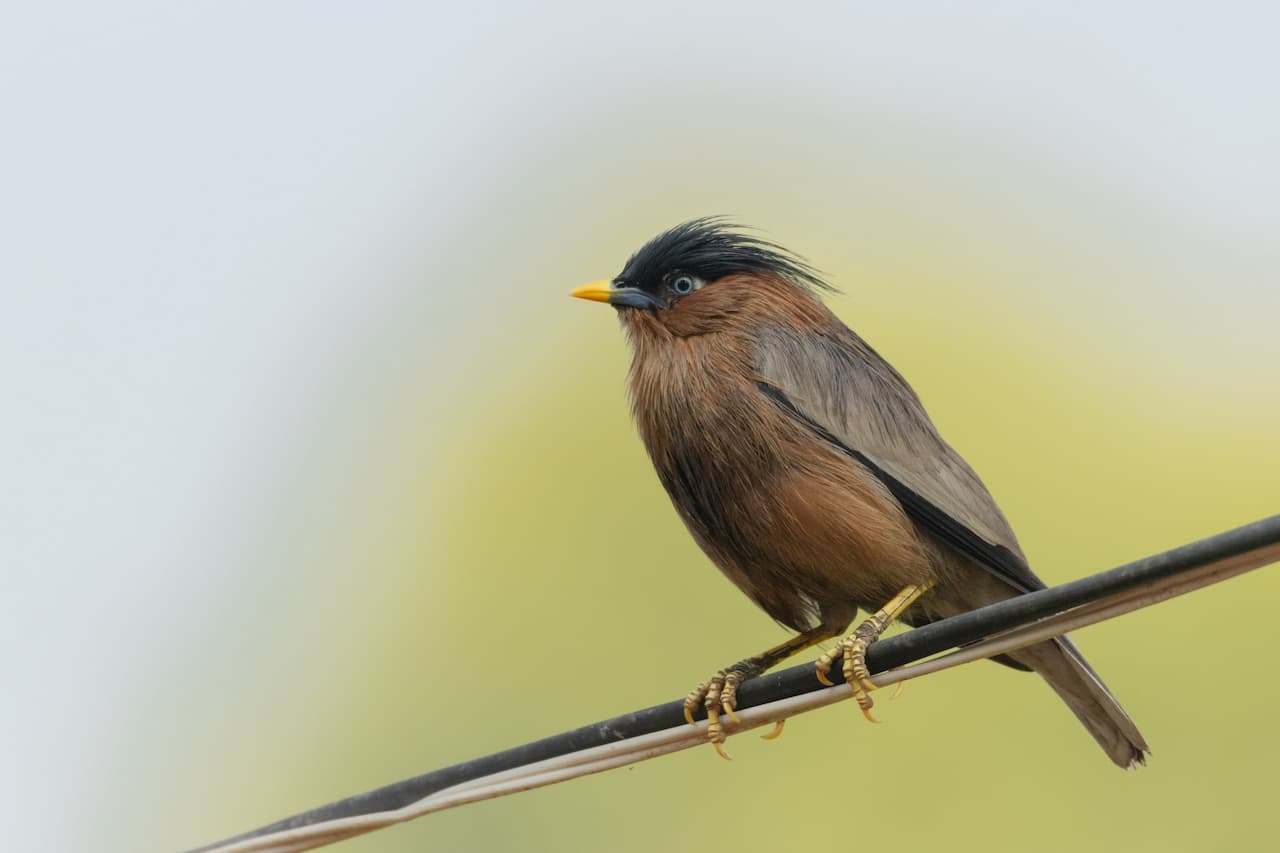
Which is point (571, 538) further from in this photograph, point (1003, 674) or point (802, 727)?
point (1003, 674)

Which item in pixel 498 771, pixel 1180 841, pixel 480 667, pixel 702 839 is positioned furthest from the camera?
pixel 480 667

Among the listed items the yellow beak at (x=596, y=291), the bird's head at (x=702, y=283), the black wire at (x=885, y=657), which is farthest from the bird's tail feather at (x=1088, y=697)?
the yellow beak at (x=596, y=291)

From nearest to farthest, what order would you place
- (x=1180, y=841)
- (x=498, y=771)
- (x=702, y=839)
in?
1. (x=498, y=771)
2. (x=1180, y=841)
3. (x=702, y=839)

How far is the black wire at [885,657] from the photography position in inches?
106

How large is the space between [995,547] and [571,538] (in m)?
8.35

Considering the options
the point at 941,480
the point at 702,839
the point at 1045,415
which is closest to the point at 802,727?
the point at 702,839

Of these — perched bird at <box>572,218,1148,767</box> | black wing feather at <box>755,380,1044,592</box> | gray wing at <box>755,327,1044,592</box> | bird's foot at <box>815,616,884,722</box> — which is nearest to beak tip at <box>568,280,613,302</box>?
perched bird at <box>572,218,1148,767</box>

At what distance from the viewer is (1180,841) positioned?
10.3 metres

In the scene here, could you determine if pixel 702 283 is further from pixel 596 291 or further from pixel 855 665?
pixel 855 665

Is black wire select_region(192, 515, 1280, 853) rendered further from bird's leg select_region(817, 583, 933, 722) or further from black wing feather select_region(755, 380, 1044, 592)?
black wing feather select_region(755, 380, 1044, 592)

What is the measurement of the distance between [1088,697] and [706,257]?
1.89 m

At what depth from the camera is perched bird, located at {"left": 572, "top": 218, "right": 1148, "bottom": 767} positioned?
446 cm

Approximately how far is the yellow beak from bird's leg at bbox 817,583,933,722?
1472 mm

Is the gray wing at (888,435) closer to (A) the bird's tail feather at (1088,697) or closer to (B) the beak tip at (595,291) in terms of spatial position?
(A) the bird's tail feather at (1088,697)
